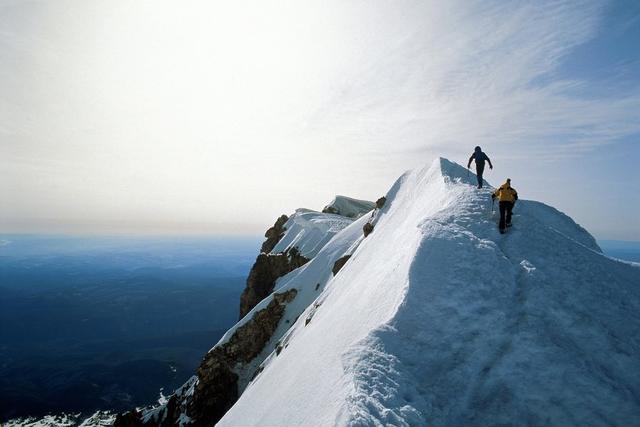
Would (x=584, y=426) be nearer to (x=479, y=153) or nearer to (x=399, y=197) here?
(x=479, y=153)

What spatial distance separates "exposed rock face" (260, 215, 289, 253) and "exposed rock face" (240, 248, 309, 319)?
1404 centimetres

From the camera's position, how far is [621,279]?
12.0 metres

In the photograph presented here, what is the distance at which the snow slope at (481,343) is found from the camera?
809 cm

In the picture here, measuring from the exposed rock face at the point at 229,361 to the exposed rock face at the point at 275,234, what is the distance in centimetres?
3897

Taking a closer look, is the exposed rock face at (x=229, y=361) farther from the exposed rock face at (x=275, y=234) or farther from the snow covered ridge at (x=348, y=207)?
the snow covered ridge at (x=348, y=207)

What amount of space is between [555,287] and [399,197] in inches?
965

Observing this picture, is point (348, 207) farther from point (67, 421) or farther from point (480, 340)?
point (67, 421)

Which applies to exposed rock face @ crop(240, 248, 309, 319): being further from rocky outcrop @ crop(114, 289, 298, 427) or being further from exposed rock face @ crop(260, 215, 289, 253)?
rocky outcrop @ crop(114, 289, 298, 427)

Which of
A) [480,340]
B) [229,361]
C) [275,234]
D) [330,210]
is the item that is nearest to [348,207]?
[330,210]

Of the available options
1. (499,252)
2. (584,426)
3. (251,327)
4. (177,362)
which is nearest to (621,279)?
(499,252)

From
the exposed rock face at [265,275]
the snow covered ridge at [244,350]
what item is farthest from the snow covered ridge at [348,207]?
the snow covered ridge at [244,350]

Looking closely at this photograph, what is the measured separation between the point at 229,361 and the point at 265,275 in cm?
2774

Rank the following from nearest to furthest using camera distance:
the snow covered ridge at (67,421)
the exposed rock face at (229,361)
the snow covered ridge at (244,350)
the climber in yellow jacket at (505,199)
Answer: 1. the climber in yellow jacket at (505,199)
2. the exposed rock face at (229,361)
3. the snow covered ridge at (244,350)
4. the snow covered ridge at (67,421)

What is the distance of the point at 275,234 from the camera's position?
83438 mm
